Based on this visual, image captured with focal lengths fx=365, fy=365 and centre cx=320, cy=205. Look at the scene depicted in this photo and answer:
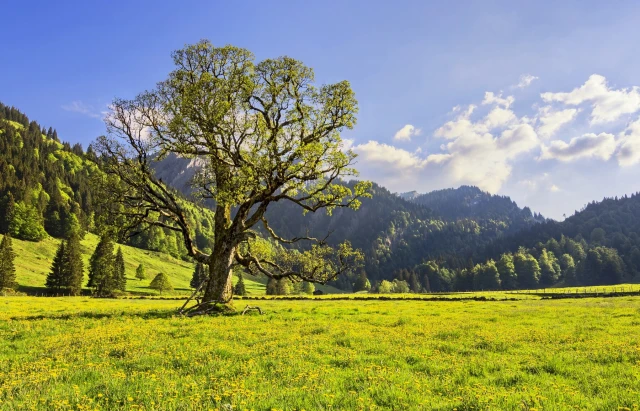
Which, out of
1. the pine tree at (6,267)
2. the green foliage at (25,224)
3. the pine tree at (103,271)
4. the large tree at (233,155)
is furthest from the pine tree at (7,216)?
the large tree at (233,155)

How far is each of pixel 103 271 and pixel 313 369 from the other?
393ft

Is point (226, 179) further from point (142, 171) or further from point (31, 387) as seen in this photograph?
point (31, 387)

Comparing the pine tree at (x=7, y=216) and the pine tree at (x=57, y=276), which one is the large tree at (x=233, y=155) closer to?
the pine tree at (x=57, y=276)

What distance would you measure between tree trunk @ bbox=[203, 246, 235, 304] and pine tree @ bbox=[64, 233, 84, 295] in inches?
4199

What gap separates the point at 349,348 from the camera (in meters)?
14.1

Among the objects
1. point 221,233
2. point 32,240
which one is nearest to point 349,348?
point 221,233

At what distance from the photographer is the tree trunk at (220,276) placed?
90.1 ft

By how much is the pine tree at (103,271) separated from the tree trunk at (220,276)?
9594 centimetres

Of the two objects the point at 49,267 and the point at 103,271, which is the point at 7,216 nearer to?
the point at 49,267

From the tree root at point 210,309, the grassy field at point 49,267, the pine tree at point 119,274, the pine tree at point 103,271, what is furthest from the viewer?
the grassy field at point 49,267

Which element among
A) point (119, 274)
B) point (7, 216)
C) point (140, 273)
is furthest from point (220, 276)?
point (7, 216)

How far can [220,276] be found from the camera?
27.8 metres

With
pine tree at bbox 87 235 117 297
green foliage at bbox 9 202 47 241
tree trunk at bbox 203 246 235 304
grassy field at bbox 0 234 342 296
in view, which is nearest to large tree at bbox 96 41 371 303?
tree trunk at bbox 203 246 235 304

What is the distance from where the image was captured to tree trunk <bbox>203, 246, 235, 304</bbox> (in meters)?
27.5
